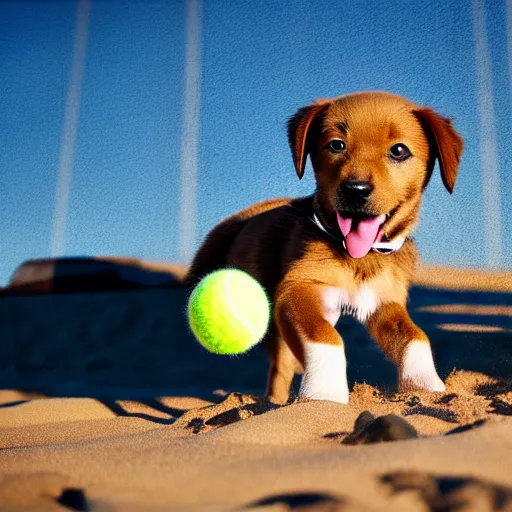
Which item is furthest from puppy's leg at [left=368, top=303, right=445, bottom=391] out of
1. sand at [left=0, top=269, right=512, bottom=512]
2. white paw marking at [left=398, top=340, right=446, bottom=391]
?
sand at [left=0, top=269, right=512, bottom=512]

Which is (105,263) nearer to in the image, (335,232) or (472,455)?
(335,232)

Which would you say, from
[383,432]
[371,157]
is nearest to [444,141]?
[371,157]

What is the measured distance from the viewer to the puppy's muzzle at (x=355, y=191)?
2818 millimetres

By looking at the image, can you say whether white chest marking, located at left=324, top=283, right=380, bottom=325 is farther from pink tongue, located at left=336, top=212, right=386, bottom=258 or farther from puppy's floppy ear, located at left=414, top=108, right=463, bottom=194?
puppy's floppy ear, located at left=414, top=108, right=463, bottom=194

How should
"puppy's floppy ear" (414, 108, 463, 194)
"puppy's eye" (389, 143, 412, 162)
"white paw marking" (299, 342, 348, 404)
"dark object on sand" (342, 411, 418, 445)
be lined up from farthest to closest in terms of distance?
"puppy's floppy ear" (414, 108, 463, 194), "puppy's eye" (389, 143, 412, 162), "white paw marking" (299, 342, 348, 404), "dark object on sand" (342, 411, 418, 445)

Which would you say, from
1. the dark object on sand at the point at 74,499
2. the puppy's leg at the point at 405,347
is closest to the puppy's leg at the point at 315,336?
the puppy's leg at the point at 405,347

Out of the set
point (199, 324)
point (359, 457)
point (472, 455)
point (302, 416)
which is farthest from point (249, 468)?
point (199, 324)

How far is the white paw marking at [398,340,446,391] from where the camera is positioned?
2.84 metres

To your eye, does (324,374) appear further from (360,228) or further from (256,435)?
(256,435)

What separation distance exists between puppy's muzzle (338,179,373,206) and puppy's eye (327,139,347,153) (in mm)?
227

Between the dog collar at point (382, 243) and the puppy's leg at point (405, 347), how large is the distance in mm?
263

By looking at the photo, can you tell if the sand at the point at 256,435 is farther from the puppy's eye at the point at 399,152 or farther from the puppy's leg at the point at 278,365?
the puppy's eye at the point at 399,152

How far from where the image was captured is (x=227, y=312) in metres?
2.89

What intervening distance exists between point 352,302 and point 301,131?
0.84 meters
